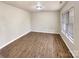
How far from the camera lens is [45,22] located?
9.44 meters

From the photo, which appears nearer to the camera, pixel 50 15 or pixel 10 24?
pixel 10 24

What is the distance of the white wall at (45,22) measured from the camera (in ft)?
29.8

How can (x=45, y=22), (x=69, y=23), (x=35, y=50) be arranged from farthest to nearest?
(x=45, y=22) < (x=69, y=23) < (x=35, y=50)

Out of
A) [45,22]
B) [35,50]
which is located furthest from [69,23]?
[45,22]

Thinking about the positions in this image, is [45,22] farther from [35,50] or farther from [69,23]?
[35,50]

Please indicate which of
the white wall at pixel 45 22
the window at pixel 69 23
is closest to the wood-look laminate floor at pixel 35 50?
the window at pixel 69 23

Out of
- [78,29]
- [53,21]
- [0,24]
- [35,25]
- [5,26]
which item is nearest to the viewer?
[78,29]

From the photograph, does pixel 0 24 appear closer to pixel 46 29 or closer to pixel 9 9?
pixel 9 9

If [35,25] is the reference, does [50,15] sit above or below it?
above

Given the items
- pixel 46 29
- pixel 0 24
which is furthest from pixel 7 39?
pixel 46 29

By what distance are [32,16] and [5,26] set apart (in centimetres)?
542

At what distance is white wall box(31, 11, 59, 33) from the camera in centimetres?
909

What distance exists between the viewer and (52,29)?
366 inches

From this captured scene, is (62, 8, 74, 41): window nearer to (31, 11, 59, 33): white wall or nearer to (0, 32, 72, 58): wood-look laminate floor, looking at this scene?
(0, 32, 72, 58): wood-look laminate floor
